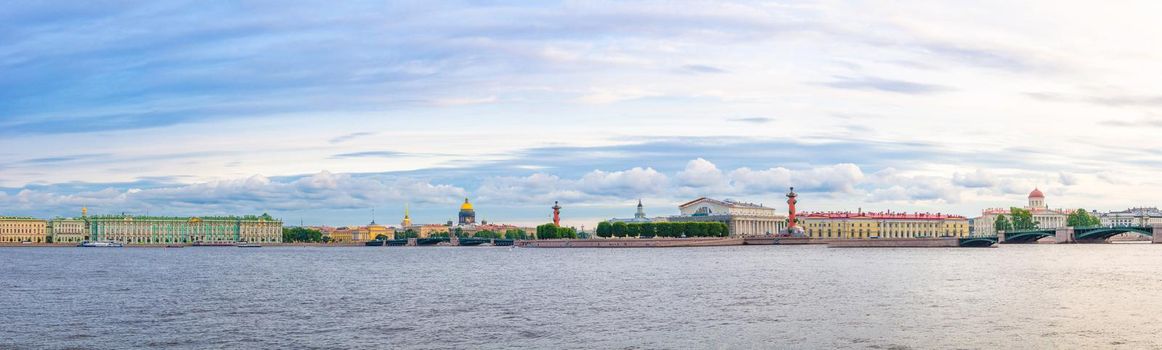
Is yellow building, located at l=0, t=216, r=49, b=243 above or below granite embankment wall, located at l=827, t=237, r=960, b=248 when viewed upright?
above

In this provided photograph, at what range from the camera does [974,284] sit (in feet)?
133

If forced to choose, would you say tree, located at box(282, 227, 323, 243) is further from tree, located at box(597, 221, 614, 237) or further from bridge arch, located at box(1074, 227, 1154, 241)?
bridge arch, located at box(1074, 227, 1154, 241)

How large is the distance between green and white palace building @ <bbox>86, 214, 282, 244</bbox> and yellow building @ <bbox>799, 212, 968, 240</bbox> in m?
85.3

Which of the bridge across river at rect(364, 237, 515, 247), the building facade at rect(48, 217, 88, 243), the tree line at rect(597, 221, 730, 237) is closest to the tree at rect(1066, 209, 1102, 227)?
the tree line at rect(597, 221, 730, 237)

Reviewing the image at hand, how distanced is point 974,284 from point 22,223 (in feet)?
552

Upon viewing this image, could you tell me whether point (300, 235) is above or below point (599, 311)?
below

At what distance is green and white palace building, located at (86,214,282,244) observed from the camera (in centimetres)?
17862

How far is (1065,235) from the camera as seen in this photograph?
128 meters

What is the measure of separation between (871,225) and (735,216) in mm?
20447

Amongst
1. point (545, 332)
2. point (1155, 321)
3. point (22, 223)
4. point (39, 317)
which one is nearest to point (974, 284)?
point (1155, 321)

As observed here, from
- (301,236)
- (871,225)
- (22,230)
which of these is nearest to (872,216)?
(871,225)

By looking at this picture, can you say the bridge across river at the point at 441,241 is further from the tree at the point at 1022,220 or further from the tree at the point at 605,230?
the tree at the point at 1022,220

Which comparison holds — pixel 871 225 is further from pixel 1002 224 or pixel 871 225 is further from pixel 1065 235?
pixel 1065 235

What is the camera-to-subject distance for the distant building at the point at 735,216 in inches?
6407
